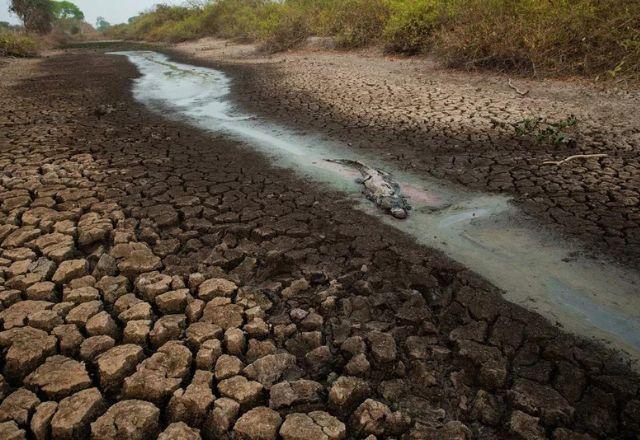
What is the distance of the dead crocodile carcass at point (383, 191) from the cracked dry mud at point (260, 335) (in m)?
0.28

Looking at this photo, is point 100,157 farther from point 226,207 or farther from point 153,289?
point 153,289

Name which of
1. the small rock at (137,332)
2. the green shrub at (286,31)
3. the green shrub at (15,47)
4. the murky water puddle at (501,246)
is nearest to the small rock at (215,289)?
the small rock at (137,332)

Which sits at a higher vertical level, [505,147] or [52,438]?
[505,147]

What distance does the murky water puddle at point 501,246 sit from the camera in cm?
213

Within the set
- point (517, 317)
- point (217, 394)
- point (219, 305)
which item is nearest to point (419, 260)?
point (517, 317)

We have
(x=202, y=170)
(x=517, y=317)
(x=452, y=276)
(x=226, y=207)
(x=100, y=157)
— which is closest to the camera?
(x=517, y=317)

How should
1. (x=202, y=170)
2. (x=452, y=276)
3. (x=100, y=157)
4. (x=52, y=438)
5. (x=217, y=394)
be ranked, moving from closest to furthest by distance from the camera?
(x=52, y=438) → (x=217, y=394) → (x=452, y=276) → (x=202, y=170) → (x=100, y=157)

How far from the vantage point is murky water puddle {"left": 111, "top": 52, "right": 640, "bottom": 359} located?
2131 mm

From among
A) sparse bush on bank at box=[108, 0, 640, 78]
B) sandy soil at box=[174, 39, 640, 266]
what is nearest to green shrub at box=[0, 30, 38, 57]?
sparse bush on bank at box=[108, 0, 640, 78]

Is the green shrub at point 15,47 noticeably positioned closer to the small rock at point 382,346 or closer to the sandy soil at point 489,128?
the sandy soil at point 489,128

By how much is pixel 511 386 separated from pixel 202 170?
3138mm

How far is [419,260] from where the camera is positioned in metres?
2.52

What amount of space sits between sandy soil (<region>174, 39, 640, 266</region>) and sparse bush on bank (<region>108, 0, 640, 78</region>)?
413 mm

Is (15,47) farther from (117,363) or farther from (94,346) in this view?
(117,363)
